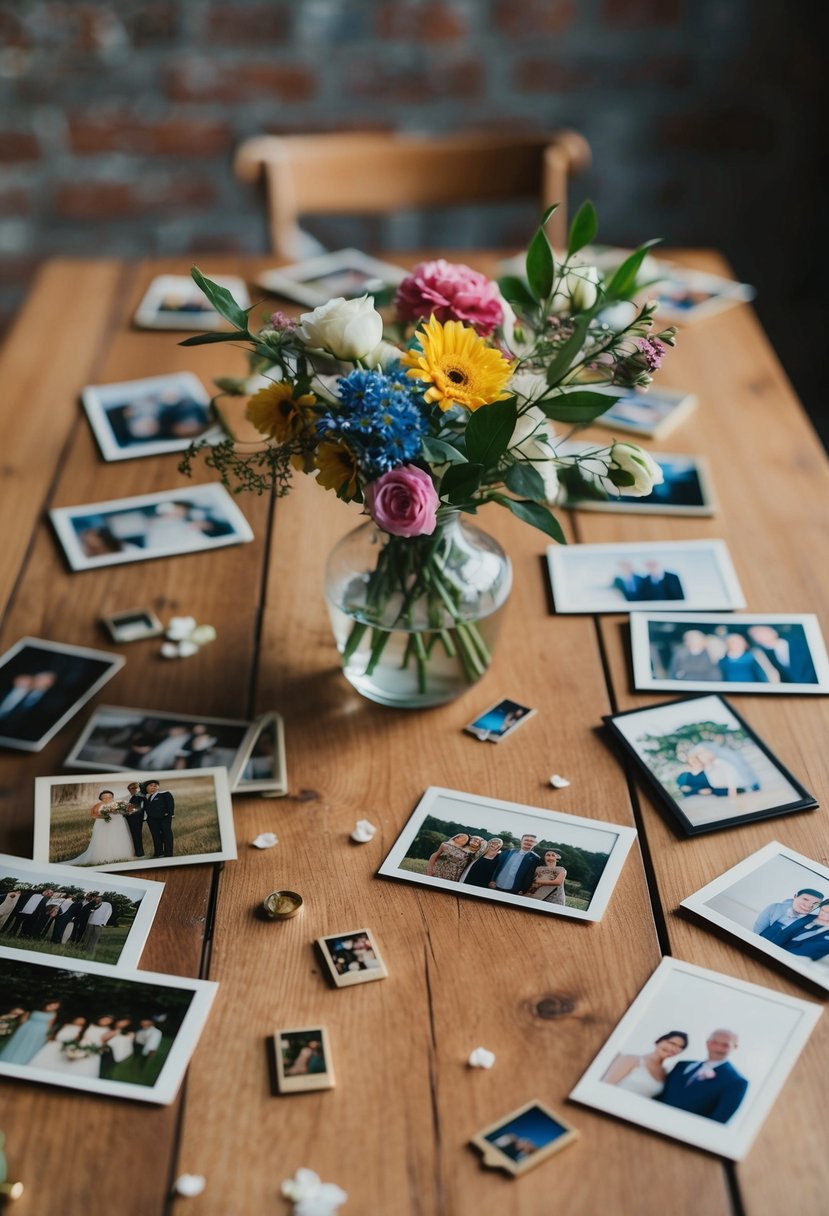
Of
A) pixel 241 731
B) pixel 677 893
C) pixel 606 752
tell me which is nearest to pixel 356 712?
pixel 241 731

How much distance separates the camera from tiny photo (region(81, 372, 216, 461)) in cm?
165

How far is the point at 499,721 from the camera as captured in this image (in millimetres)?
1194

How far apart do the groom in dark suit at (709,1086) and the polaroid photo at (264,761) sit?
0.43m

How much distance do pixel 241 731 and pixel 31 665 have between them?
10.0 inches

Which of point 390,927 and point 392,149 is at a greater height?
point 392,149

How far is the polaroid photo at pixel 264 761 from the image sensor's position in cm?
112

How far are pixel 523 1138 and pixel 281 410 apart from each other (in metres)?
0.60

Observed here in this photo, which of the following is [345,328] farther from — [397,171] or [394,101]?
[394,101]

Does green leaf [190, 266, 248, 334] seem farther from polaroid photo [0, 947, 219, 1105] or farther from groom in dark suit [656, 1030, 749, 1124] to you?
groom in dark suit [656, 1030, 749, 1124]

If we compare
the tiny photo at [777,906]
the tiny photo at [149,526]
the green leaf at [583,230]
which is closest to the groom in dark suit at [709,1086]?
the tiny photo at [777,906]

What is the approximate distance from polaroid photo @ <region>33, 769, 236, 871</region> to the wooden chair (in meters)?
1.33

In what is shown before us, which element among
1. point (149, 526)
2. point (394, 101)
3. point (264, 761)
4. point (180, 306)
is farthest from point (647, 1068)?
point (394, 101)

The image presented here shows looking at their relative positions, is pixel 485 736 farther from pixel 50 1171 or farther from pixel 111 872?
pixel 50 1171

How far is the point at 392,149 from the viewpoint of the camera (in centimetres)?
226
